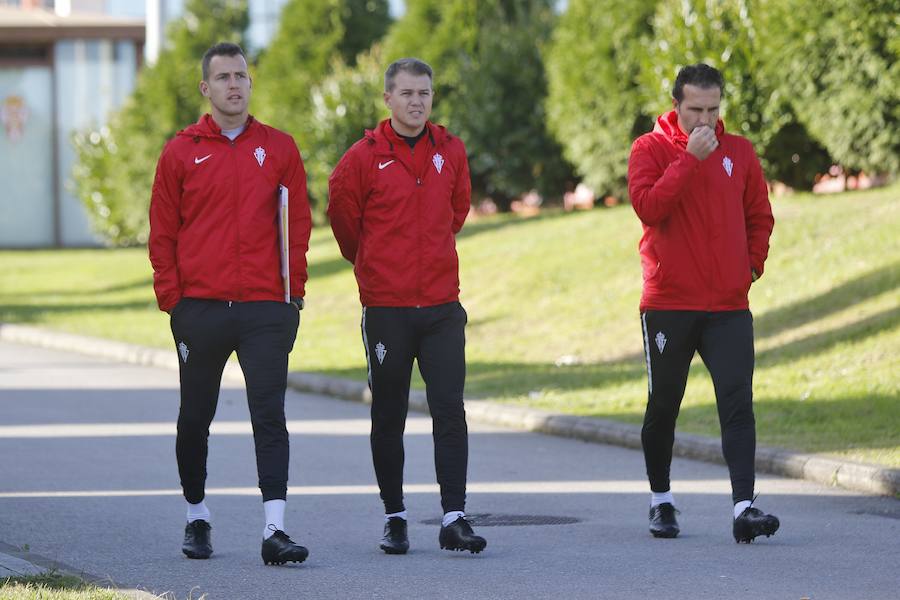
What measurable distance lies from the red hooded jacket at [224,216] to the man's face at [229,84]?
0.34ft

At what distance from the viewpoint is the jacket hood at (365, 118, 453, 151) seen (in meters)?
7.18

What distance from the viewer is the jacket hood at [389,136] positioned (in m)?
7.18

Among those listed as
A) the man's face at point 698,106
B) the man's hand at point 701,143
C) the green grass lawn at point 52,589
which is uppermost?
the man's face at point 698,106

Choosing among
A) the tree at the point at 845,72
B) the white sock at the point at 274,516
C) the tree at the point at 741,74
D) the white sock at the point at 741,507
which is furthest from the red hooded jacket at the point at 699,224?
the tree at the point at 741,74

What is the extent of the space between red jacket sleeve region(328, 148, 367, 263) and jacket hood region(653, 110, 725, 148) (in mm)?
1305

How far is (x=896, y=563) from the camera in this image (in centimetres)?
690

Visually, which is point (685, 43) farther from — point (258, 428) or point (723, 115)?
point (258, 428)

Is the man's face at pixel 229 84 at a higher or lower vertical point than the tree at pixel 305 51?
lower

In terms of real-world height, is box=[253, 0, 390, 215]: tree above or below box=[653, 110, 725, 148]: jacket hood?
above

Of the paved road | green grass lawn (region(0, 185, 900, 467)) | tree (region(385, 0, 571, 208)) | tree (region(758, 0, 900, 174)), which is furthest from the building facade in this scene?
the paved road

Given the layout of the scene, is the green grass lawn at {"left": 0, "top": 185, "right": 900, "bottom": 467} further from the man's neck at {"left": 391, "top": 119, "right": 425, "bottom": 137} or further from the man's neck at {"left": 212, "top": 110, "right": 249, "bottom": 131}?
the man's neck at {"left": 212, "top": 110, "right": 249, "bottom": 131}

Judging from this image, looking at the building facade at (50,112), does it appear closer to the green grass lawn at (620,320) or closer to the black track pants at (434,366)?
the green grass lawn at (620,320)

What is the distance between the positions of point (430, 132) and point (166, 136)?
36.7 meters

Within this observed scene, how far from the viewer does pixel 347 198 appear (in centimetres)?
715
